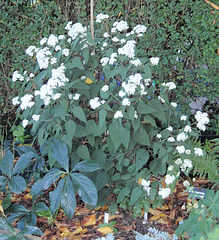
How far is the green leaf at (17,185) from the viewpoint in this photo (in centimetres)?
220

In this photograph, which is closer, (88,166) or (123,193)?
(88,166)

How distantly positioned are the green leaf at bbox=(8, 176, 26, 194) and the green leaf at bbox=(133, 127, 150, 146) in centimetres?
82

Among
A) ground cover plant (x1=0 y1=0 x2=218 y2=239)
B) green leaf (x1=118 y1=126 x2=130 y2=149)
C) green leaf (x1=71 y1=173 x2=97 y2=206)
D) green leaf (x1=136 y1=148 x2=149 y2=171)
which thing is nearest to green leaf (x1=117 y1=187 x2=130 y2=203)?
ground cover plant (x1=0 y1=0 x2=218 y2=239)

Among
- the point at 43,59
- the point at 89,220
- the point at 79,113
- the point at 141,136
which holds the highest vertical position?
the point at 43,59

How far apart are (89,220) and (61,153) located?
0.65 meters

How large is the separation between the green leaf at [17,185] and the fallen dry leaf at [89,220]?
21.5 inches

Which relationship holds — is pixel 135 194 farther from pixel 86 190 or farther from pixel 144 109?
pixel 144 109

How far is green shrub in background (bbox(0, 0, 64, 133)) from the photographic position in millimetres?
3566

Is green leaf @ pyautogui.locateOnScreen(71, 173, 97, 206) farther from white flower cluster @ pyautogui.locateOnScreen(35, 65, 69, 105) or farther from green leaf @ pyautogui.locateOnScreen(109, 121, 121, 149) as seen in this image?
white flower cluster @ pyautogui.locateOnScreen(35, 65, 69, 105)

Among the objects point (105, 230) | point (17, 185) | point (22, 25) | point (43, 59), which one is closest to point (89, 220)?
point (105, 230)

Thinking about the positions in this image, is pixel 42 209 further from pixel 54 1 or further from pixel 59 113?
pixel 54 1

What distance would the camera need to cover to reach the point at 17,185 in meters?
2.22

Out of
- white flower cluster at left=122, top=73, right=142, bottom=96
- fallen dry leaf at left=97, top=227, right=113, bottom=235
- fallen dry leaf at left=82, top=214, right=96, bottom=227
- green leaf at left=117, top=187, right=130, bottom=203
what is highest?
white flower cluster at left=122, top=73, right=142, bottom=96

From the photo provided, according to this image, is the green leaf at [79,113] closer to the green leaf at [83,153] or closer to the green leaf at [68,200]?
the green leaf at [83,153]
